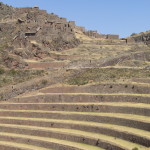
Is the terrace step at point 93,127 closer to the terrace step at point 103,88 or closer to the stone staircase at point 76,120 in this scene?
the stone staircase at point 76,120

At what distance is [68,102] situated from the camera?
78.2ft

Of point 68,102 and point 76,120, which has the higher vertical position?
point 68,102

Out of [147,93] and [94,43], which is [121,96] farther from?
Result: [94,43]

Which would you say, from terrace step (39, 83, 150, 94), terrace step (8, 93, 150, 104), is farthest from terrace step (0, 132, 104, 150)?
terrace step (39, 83, 150, 94)

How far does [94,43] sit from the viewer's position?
55500 millimetres

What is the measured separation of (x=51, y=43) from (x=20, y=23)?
19.8 feet

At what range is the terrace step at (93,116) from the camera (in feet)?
55.9

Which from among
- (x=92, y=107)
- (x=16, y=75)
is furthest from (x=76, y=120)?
(x=16, y=75)

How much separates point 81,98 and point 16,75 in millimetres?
12409

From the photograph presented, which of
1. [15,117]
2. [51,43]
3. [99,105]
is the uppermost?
[51,43]

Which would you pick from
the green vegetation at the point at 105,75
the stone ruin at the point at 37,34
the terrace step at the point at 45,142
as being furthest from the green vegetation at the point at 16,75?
the terrace step at the point at 45,142

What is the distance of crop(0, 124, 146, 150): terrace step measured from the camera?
52.9ft

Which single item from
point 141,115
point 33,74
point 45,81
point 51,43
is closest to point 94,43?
point 51,43

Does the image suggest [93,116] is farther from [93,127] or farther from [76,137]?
[76,137]
